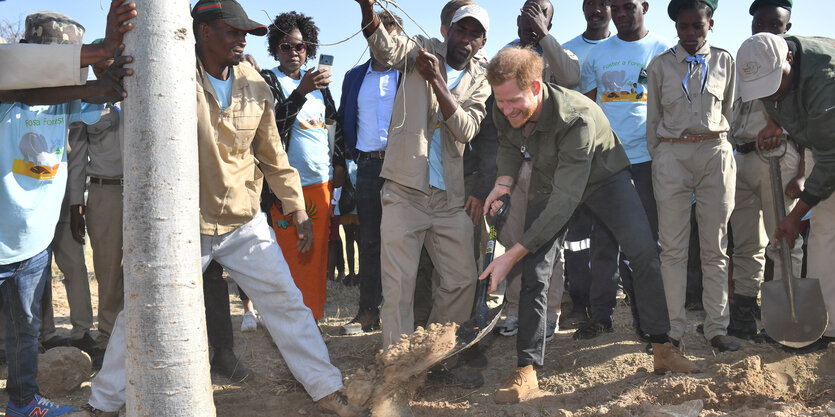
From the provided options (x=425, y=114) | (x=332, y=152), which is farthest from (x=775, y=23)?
(x=332, y=152)

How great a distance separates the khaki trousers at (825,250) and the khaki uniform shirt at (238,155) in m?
3.04

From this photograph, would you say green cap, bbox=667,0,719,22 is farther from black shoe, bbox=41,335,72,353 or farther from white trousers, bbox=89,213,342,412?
black shoe, bbox=41,335,72,353

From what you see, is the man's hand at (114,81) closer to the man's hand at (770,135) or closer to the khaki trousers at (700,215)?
the khaki trousers at (700,215)

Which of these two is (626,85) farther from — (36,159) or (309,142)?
(36,159)

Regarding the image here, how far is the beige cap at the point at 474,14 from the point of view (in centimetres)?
400

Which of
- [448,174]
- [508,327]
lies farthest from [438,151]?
[508,327]

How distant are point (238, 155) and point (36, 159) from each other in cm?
107

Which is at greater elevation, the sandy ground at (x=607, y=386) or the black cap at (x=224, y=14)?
the black cap at (x=224, y=14)

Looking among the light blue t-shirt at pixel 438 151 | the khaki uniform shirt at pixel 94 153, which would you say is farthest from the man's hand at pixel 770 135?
the khaki uniform shirt at pixel 94 153

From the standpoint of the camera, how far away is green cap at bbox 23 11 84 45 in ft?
12.7

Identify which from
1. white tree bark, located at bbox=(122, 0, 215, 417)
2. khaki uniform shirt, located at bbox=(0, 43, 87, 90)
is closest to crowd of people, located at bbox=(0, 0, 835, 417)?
khaki uniform shirt, located at bbox=(0, 43, 87, 90)

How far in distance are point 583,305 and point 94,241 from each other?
3.60m

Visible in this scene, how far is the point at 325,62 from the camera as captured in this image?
4555 mm

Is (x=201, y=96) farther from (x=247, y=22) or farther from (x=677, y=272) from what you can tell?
(x=677, y=272)
